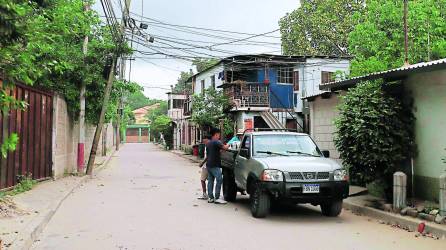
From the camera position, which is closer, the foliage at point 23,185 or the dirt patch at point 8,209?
the dirt patch at point 8,209

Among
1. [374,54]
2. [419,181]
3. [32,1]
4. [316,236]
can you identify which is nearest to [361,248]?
[316,236]

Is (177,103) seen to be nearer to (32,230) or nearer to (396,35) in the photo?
(396,35)

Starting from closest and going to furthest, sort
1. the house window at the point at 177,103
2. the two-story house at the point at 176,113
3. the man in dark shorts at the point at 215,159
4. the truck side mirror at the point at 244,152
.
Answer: the truck side mirror at the point at 244,152 < the man in dark shorts at the point at 215,159 < the two-story house at the point at 176,113 < the house window at the point at 177,103

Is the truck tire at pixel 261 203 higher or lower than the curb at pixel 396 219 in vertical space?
higher

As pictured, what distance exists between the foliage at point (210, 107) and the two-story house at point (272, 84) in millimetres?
815

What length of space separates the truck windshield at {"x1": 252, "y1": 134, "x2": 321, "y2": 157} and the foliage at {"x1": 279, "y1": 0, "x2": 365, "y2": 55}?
97.5 feet

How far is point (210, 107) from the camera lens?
104ft

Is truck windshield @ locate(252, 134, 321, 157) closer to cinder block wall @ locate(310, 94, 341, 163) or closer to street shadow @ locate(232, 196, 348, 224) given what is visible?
street shadow @ locate(232, 196, 348, 224)

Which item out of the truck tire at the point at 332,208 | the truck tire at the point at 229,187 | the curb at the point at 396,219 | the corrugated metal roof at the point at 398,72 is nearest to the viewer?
the curb at the point at 396,219

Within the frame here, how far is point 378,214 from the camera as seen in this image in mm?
9695

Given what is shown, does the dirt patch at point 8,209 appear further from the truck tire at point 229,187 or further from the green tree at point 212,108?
the green tree at point 212,108

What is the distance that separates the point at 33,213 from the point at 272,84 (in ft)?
83.0

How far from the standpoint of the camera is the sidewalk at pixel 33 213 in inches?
278

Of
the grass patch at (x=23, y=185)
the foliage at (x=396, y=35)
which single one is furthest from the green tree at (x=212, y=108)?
the grass patch at (x=23, y=185)
